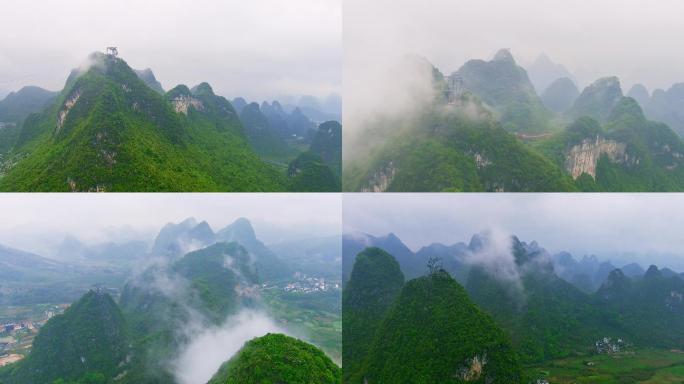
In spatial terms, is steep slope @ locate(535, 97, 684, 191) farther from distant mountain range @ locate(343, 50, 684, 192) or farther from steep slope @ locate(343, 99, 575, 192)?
steep slope @ locate(343, 99, 575, 192)

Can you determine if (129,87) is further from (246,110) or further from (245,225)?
(245,225)

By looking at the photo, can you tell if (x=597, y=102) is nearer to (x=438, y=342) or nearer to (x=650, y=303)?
(x=650, y=303)

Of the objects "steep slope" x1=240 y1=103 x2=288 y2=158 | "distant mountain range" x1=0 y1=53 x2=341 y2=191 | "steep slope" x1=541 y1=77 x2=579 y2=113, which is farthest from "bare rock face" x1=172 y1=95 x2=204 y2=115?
"steep slope" x1=541 y1=77 x2=579 y2=113

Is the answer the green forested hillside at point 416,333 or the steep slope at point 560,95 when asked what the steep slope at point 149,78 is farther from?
the steep slope at point 560,95

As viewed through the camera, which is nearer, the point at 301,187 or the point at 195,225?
the point at 195,225

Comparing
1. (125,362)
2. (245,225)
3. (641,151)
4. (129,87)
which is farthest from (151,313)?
(641,151)

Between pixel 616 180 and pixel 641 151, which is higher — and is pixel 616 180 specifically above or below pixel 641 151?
below

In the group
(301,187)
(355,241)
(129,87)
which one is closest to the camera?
(355,241)
